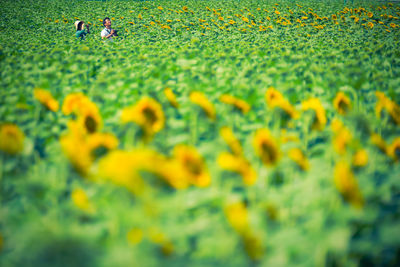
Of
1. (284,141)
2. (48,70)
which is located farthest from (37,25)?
(284,141)

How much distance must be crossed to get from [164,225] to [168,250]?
341 mm

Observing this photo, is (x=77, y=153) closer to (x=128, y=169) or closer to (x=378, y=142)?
(x=128, y=169)

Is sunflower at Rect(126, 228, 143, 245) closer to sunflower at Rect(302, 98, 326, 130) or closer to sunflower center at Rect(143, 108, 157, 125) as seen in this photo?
sunflower center at Rect(143, 108, 157, 125)

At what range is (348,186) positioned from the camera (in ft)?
3.71

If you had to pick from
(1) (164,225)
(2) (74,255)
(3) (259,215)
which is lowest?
(1) (164,225)

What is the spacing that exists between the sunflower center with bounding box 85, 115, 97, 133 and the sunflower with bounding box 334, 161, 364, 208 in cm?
118

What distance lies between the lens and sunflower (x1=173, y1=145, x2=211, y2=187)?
3.96 ft

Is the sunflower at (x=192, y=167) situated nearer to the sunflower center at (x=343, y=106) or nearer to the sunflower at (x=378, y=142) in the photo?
the sunflower at (x=378, y=142)

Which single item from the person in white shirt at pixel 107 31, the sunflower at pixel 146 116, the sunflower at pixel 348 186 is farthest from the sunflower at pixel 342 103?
the person in white shirt at pixel 107 31

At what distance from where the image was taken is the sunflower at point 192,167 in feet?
3.96

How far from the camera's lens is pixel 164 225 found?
1.36m

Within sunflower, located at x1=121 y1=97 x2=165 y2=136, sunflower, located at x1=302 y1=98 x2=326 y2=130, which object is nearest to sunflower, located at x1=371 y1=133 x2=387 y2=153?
sunflower, located at x1=302 y1=98 x2=326 y2=130

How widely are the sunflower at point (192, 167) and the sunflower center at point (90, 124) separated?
0.66 metres

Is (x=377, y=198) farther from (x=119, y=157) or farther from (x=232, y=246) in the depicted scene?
(x=119, y=157)
